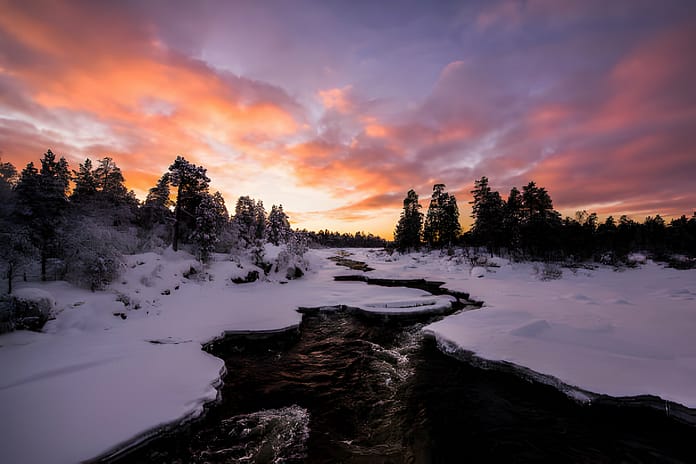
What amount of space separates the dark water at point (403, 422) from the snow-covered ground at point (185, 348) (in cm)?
71

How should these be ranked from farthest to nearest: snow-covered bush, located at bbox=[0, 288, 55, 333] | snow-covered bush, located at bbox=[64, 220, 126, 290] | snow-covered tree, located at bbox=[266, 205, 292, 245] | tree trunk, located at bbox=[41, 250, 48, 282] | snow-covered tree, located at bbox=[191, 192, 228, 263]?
1. snow-covered tree, located at bbox=[266, 205, 292, 245]
2. snow-covered tree, located at bbox=[191, 192, 228, 263]
3. tree trunk, located at bbox=[41, 250, 48, 282]
4. snow-covered bush, located at bbox=[64, 220, 126, 290]
5. snow-covered bush, located at bbox=[0, 288, 55, 333]

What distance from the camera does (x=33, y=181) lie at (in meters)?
15.8

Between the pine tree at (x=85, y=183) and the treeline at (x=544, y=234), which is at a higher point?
the pine tree at (x=85, y=183)

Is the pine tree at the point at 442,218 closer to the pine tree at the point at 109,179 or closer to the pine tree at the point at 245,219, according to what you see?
the pine tree at the point at 245,219

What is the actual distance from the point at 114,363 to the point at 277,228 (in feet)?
162

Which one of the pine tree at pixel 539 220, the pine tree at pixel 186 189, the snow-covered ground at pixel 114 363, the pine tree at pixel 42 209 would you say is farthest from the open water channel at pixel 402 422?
the pine tree at pixel 539 220

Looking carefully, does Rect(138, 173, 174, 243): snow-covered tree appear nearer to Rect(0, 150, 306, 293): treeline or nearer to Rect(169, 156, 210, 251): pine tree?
Rect(0, 150, 306, 293): treeline

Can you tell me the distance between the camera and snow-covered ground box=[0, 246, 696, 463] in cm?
566

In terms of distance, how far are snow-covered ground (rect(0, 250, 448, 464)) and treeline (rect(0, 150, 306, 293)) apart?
1963 millimetres

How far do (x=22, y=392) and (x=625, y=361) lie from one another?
655 inches

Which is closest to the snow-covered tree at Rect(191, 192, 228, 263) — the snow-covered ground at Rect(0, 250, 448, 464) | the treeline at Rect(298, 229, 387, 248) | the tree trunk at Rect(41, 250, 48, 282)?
the snow-covered ground at Rect(0, 250, 448, 464)

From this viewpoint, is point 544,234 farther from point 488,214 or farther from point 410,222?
point 410,222

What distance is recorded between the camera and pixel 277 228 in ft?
185

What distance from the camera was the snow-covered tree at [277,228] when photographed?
55562mm
